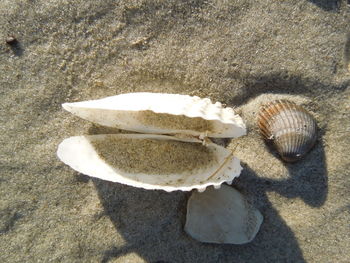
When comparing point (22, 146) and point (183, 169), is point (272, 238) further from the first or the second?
point (22, 146)

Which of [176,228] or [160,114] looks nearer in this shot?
[160,114]

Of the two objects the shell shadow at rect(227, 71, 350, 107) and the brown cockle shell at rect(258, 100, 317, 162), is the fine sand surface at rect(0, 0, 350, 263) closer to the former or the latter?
the shell shadow at rect(227, 71, 350, 107)

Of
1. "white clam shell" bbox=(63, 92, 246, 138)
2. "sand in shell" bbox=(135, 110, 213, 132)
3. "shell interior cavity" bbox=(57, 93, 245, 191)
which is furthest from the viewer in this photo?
"sand in shell" bbox=(135, 110, 213, 132)

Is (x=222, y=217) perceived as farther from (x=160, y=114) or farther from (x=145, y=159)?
(x=160, y=114)

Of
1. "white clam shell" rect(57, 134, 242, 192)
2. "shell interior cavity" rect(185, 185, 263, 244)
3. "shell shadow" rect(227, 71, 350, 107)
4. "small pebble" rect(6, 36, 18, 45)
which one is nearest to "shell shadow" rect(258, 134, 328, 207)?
"shell interior cavity" rect(185, 185, 263, 244)

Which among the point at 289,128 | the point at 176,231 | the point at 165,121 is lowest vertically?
the point at 176,231

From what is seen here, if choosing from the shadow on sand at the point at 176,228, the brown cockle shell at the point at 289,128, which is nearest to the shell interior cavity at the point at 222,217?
the shadow on sand at the point at 176,228

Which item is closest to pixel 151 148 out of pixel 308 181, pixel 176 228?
pixel 176 228
